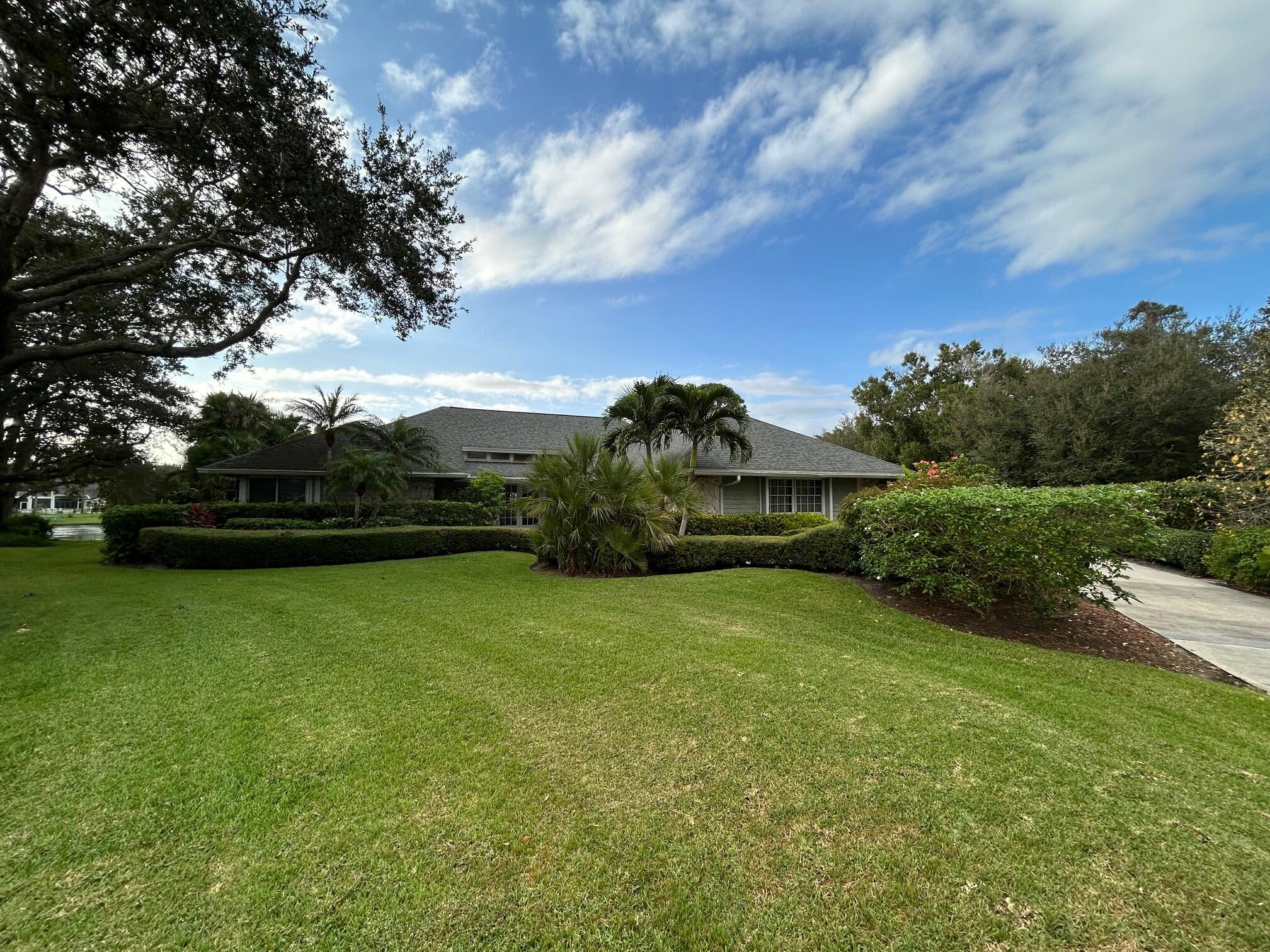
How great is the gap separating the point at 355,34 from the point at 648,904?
42.0ft

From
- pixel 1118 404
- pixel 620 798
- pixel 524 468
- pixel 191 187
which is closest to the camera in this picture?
pixel 620 798

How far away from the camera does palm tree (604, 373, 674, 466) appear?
1510 centimetres

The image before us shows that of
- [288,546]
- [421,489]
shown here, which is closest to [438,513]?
[421,489]

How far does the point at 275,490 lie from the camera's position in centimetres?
1748

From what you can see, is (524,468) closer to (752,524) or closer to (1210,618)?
(752,524)

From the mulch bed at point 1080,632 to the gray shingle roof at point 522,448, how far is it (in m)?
10.0

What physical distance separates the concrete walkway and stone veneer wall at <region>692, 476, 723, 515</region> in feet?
34.6

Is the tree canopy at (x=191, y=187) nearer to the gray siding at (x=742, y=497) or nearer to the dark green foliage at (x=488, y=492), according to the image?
the dark green foliage at (x=488, y=492)

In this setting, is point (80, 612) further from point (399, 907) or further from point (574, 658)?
point (399, 907)

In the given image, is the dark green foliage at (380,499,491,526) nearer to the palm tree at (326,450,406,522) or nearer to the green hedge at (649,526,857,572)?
the palm tree at (326,450,406,522)

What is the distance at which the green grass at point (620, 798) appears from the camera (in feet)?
5.96

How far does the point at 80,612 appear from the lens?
6.59 m

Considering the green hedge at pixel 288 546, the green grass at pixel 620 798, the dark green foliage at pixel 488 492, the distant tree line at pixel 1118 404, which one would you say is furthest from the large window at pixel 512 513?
the distant tree line at pixel 1118 404

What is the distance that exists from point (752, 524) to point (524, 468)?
7531mm
